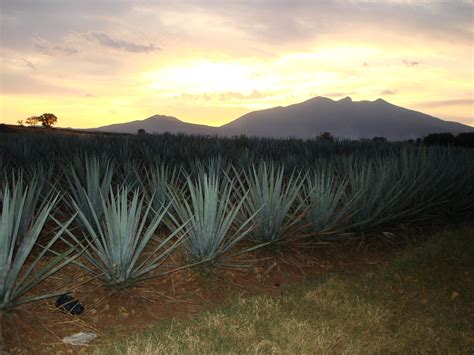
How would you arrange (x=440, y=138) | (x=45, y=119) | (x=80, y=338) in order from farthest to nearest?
(x=45, y=119)
(x=440, y=138)
(x=80, y=338)

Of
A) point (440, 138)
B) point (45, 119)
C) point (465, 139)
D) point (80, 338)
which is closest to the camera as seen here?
point (80, 338)

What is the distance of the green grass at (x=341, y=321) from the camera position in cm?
350

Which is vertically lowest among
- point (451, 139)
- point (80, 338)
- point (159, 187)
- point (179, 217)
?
point (80, 338)

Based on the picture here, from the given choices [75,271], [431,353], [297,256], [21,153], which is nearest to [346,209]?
[297,256]

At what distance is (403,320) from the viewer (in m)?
4.11

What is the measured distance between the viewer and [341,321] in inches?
156

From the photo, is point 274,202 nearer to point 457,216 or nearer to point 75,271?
point 75,271

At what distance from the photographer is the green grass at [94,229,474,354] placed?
350cm

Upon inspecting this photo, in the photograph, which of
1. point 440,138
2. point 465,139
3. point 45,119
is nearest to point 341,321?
point 465,139

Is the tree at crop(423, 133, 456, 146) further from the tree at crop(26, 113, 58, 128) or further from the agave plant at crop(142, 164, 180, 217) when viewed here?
the tree at crop(26, 113, 58, 128)

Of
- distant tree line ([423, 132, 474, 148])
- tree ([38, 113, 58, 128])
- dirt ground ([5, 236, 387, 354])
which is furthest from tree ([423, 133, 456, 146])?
tree ([38, 113, 58, 128])

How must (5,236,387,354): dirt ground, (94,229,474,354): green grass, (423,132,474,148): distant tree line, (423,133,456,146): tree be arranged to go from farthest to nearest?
(423,133,456,146): tree < (423,132,474,148): distant tree line < (5,236,387,354): dirt ground < (94,229,474,354): green grass

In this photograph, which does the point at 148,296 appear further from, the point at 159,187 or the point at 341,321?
the point at 159,187

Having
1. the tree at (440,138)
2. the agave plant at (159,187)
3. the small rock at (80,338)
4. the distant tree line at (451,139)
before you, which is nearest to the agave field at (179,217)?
the agave plant at (159,187)
